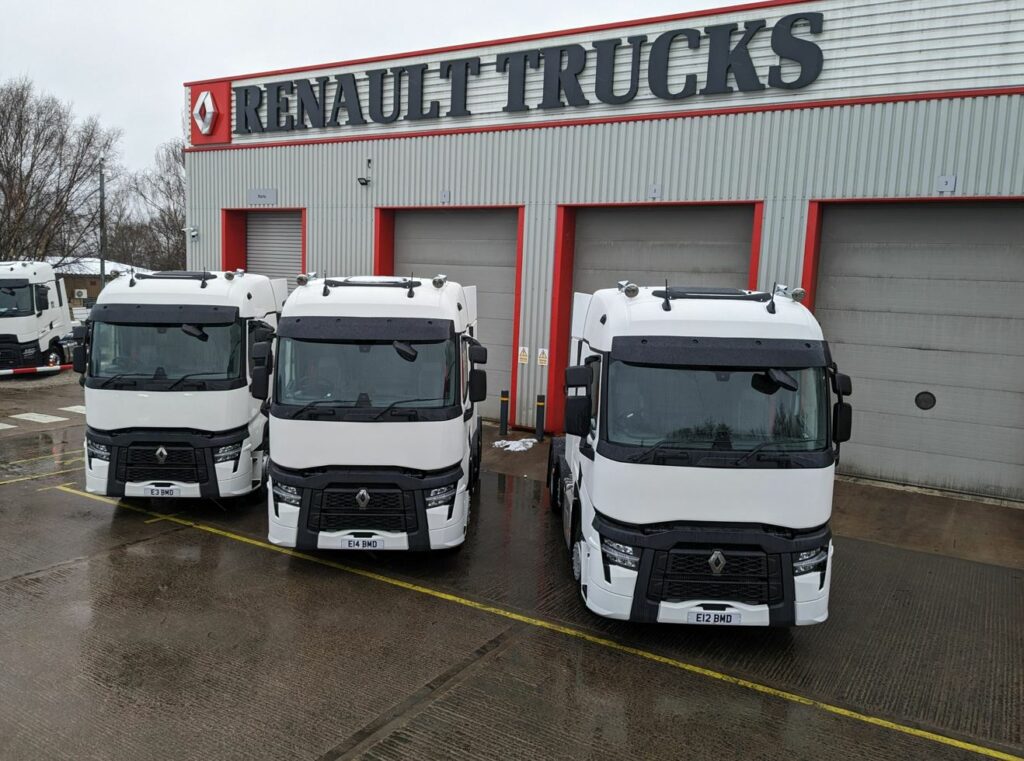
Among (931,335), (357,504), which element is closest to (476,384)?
(357,504)

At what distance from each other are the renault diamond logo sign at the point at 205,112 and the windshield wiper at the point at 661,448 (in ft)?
56.3

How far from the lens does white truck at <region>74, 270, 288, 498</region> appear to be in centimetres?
939

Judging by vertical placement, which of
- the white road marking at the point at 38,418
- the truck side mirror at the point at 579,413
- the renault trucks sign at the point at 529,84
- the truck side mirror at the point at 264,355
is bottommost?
the white road marking at the point at 38,418

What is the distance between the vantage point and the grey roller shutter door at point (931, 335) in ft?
39.2

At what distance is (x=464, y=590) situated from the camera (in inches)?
311

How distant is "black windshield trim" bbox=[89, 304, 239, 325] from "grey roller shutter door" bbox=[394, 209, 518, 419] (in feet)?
25.4

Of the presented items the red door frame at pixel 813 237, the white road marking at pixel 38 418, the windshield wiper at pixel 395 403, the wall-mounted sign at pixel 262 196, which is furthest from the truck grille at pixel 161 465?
the wall-mounted sign at pixel 262 196

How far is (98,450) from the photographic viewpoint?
31.2 feet

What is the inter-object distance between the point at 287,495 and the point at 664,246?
9238 millimetres

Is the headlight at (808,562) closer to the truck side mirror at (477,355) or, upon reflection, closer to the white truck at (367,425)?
the white truck at (367,425)

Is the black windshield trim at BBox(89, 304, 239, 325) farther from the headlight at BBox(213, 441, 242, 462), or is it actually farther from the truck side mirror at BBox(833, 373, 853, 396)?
the truck side mirror at BBox(833, 373, 853, 396)

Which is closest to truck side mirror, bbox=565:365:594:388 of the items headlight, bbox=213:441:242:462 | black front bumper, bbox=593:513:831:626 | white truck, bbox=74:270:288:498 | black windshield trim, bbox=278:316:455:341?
black front bumper, bbox=593:513:831:626

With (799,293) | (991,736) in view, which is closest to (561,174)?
(799,293)

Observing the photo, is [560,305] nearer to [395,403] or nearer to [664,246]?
[664,246]
